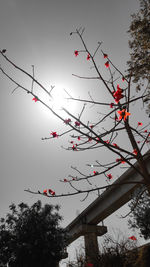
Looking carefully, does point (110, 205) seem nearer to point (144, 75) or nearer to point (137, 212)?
point (144, 75)

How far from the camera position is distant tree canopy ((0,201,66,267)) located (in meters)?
8.77

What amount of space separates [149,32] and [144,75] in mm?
2470

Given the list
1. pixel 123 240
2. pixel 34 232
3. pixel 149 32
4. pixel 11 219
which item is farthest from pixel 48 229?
pixel 149 32

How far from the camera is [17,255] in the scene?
8789 millimetres

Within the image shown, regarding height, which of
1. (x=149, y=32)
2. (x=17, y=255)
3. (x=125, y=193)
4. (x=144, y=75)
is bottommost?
(x=17, y=255)

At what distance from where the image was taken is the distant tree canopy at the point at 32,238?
345 inches

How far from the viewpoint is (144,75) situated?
1034 centimetres

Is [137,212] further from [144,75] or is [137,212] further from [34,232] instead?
[144,75]

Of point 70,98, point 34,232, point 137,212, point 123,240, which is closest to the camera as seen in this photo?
point 70,98

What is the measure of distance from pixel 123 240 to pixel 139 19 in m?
12.3

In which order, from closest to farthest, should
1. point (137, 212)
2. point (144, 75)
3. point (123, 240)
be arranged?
point (123, 240), point (144, 75), point (137, 212)

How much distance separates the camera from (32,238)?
920 centimetres

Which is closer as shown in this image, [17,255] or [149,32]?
[17,255]

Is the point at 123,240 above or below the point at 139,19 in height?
below
